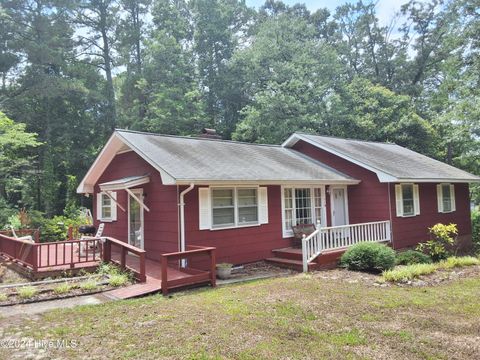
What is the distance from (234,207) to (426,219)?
28.8 ft

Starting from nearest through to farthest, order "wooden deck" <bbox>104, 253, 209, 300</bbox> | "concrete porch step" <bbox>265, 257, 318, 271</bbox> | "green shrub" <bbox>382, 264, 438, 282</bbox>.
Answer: "wooden deck" <bbox>104, 253, 209, 300</bbox>, "green shrub" <bbox>382, 264, 438, 282</bbox>, "concrete porch step" <bbox>265, 257, 318, 271</bbox>

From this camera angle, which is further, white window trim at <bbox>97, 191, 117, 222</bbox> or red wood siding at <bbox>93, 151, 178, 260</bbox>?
white window trim at <bbox>97, 191, 117, 222</bbox>

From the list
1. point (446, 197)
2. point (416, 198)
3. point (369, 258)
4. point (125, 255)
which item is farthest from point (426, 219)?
point (125, 255)

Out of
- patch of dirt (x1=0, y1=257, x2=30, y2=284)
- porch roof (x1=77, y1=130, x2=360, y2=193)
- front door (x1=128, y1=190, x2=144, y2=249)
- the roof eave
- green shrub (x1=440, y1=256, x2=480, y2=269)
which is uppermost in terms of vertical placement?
porch roof (x1=77, y1=130, x2=360, y2=193)

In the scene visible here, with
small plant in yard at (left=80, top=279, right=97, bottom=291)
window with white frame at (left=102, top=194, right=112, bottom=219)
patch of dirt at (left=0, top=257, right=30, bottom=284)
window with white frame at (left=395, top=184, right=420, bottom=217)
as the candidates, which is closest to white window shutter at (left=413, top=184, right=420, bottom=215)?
window with white frame at (left=395, top=184, right=420, bottom=217)

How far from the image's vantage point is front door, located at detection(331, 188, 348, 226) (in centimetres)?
1339

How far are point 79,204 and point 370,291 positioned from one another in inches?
993

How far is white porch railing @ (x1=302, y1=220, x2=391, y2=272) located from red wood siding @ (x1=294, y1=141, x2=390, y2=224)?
0.61m

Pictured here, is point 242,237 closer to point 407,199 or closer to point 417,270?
point 417,270

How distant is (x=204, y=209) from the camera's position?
960cm

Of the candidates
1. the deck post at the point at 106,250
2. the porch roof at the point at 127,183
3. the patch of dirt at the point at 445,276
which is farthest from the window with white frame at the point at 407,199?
the deck post at the point at 106,250

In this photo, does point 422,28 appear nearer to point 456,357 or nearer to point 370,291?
point 370,291

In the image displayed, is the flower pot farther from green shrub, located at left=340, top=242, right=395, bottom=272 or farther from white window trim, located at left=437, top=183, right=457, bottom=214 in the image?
white window trim, located at left=437, top=183, right=457, bottom=214

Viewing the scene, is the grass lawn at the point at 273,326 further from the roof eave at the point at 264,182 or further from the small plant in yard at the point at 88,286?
the roof eave at the point at 264,182
